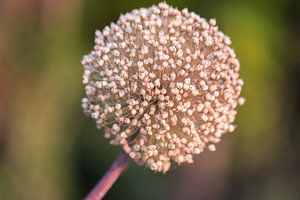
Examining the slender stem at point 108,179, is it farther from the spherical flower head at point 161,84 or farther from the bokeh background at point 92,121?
the bokeh background at point 92,121

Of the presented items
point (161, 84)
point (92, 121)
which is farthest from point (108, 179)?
point (92, 121)

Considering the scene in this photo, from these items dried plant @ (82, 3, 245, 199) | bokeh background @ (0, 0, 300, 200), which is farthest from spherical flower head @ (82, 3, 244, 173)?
bokeh background @ (0, 0, 300, 200)

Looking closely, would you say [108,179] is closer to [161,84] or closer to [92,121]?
[161,84]

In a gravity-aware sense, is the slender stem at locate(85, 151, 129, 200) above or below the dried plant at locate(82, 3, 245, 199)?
below

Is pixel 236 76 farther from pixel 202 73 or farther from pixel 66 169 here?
pixel 66 169

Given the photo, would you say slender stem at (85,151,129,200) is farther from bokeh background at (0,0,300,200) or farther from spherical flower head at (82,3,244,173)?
bokeh background at (0,0,300,200)

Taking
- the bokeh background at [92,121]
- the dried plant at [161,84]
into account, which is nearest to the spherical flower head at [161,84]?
the dried plant at [161,84]
